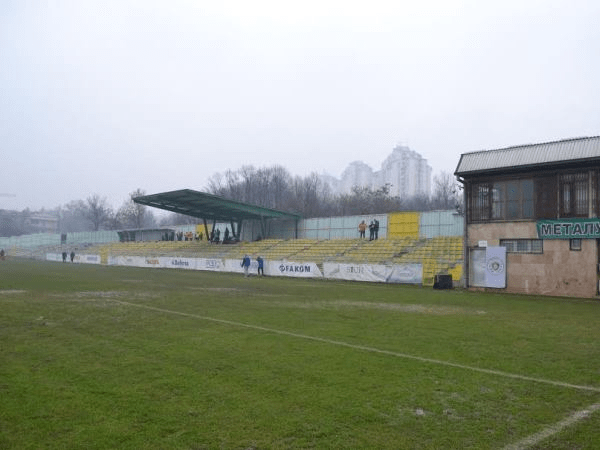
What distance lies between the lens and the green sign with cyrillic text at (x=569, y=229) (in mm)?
24994

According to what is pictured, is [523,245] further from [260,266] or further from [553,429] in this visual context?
[553,429]

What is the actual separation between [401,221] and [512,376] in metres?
36.9

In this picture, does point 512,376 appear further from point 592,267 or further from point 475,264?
point 475,264

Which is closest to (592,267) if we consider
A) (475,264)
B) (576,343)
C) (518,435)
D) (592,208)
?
(592,208)

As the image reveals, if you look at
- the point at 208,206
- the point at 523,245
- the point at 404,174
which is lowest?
the point at 523,245

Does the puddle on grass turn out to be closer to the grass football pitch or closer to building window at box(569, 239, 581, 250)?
the grass football pitch

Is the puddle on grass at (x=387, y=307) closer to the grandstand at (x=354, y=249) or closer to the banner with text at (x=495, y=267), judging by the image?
the banner with text at (x=495, y=267)

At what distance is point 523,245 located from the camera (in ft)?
91.2

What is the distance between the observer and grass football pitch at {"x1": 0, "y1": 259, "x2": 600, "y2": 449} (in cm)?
573

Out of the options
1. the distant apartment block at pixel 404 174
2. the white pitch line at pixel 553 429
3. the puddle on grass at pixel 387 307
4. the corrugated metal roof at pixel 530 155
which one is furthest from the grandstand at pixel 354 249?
the distant apartment block at pixel 404 174

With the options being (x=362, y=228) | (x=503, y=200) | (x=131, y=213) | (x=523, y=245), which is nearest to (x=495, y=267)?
(x=523, y=245)

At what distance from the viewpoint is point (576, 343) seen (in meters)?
11.9

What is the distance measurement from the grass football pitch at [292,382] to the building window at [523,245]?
39.2 feet

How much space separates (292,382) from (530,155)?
24665 millimetres
